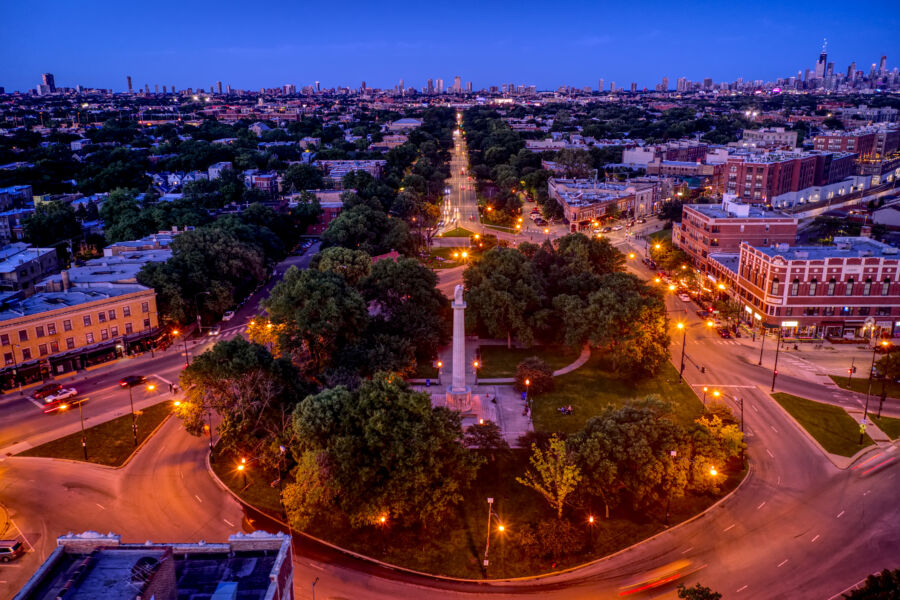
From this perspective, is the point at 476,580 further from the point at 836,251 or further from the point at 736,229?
the point at 736,229

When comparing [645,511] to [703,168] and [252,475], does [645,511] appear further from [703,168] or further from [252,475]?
[703,168]

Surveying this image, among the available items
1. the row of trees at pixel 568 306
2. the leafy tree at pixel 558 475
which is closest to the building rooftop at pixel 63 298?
the row of trees at pixel 568 306

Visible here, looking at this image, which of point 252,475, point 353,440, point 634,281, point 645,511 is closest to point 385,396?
point 353,440

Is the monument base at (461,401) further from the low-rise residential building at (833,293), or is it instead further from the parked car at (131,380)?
the low-rise residential building at (833,293)

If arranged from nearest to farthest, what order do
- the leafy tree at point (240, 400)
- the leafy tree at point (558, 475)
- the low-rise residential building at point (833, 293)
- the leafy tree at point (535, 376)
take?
the leafy tree at point (558, 475), the leafy tree at point (240, 400), the leafy tree at point (535, 376), the low-rise residential building at point (833, 293)

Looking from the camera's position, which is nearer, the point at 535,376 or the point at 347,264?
the point at 535,376

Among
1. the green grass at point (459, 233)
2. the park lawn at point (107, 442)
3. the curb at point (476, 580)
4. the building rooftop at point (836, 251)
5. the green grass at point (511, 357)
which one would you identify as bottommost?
the curb at point (476, 580)

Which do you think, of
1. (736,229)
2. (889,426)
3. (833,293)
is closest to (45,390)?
(889,426)
